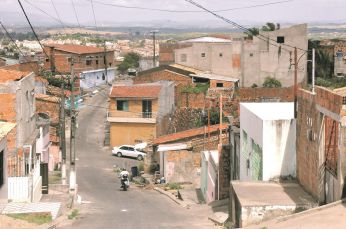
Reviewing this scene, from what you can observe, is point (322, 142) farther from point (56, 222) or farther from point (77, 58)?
point (77, 58)

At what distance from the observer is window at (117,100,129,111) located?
172 feet

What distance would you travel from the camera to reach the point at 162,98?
53656 mm

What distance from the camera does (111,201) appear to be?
31.4 meters

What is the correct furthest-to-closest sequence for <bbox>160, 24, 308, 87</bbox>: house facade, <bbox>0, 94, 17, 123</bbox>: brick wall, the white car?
<bbox>160, 24, 308, 87</bbox>: house facade
the white car
<bbox>0, 94, 17, 123</bbox>: brick wall

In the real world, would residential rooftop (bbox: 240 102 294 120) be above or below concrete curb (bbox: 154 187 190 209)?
above

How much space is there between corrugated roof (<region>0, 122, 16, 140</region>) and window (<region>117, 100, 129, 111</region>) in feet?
82.8

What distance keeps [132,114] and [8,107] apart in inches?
970

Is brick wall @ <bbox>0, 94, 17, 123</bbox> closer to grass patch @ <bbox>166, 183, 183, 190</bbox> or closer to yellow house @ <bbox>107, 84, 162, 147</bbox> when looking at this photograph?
grass patch @ <bbox>166, 183, 183, 190</bbox>

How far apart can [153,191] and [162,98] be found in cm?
1781

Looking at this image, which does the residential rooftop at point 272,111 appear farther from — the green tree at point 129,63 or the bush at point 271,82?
the green tree at point 129,63

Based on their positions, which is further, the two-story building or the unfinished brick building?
the two-story building

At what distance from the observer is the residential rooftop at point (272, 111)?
23.7m

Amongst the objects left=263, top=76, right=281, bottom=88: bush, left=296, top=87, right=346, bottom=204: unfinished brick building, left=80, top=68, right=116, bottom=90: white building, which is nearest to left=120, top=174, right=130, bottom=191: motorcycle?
left=296, top=87, right=346, bottom=204: unfinished brick building

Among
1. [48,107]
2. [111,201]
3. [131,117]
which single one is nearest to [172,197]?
[111,201]
